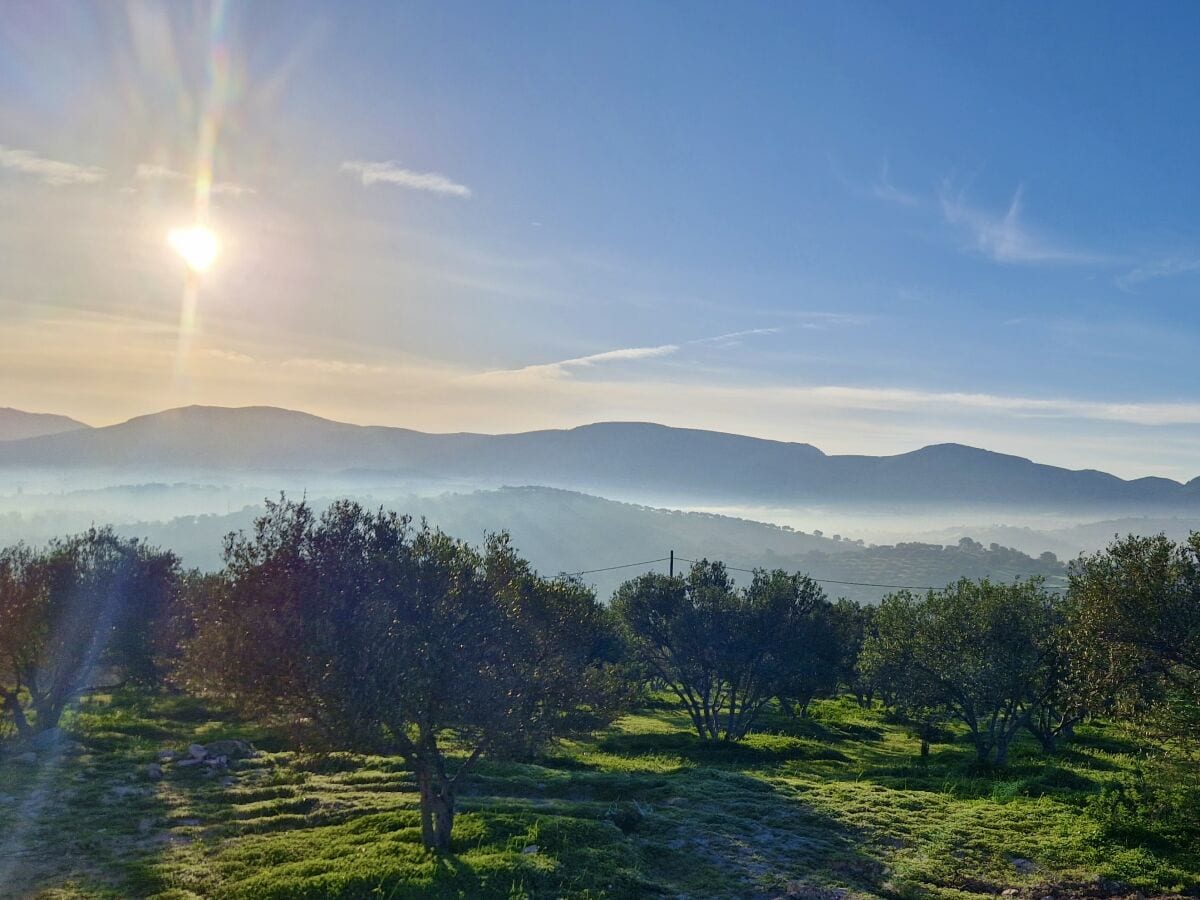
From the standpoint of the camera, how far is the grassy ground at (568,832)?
22844mm

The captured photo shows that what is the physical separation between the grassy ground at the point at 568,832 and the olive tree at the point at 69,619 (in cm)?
617

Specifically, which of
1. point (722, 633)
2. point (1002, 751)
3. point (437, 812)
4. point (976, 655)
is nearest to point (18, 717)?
point (437, 812)

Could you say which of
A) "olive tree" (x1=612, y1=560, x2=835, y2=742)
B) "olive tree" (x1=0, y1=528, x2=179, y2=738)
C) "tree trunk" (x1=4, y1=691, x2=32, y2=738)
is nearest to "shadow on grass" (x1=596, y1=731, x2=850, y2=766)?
"olive tree" (x1=612, y1=560, x2=835, y2=742)

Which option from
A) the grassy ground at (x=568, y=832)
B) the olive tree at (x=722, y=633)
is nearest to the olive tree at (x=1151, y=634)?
the grassy ground at (x=568, y=832)

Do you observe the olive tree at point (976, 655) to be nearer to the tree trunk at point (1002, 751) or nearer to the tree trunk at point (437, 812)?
the tree trunk at point (1002, 751)

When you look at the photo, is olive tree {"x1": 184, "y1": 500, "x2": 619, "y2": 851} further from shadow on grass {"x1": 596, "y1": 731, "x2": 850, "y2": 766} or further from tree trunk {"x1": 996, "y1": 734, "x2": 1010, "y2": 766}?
tree trunk {"x1": 996, "y1": 734, "x2": 1010, "y2": 766}

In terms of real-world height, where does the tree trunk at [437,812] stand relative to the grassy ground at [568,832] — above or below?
above

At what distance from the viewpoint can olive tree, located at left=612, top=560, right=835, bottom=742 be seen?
5559 cm

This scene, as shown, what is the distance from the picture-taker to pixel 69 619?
48.8m

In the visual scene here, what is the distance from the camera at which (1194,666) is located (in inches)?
1017

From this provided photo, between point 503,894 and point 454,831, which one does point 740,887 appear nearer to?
point 503,894

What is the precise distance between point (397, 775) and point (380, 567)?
18.1 meters

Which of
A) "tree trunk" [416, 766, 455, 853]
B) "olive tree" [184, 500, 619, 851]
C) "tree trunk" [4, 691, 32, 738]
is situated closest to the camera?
"olive tree" [184, 500, 619, 851]

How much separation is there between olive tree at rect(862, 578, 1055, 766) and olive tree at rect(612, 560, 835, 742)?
9166 mm
